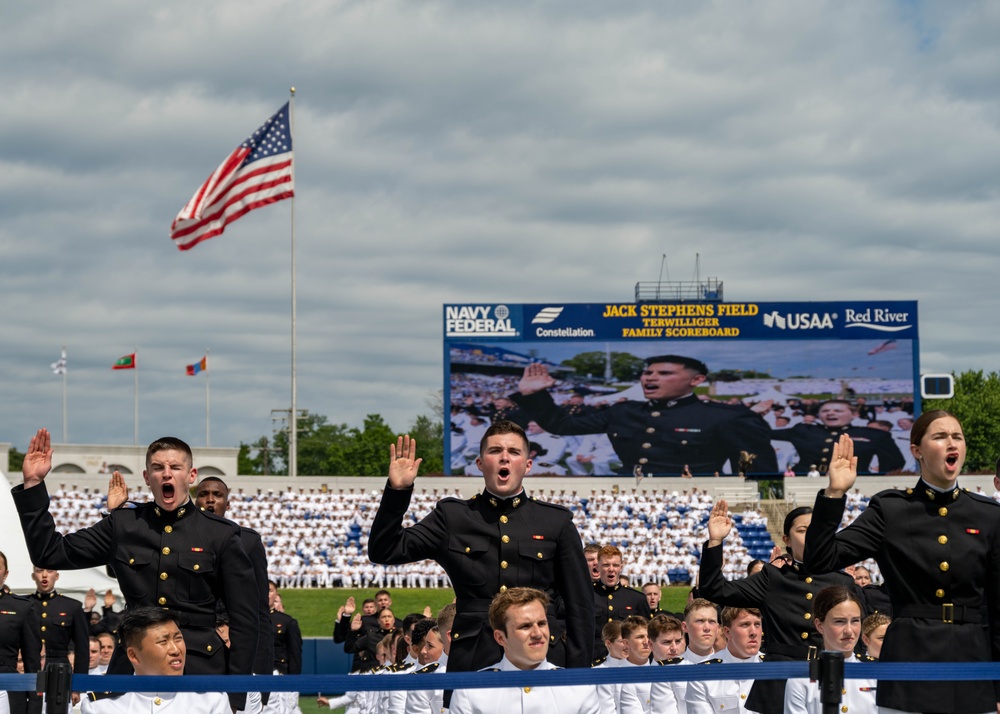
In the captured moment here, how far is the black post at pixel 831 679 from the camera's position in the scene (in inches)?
218

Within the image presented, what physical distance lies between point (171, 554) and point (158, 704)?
0.78 m

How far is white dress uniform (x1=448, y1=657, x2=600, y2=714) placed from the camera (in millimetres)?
6070

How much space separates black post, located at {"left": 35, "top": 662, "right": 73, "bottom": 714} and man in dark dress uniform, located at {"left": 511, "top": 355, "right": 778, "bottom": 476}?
4219 centimetres

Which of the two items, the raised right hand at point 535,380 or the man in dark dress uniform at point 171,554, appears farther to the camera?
the raised right hand at point 535,380

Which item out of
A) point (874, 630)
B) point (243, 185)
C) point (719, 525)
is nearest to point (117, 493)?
point (719, 525)

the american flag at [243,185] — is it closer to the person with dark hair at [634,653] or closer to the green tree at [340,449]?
the person with dark hair at [634,653]

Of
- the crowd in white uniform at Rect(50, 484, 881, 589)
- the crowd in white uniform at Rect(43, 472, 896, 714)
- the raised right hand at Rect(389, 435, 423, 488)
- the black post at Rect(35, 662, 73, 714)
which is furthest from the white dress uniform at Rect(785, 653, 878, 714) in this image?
the crowd in white uniform at Rect(43, 472, 896, 714)

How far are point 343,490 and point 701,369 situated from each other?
14374 millimetres

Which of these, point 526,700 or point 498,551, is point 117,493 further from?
point 526,700

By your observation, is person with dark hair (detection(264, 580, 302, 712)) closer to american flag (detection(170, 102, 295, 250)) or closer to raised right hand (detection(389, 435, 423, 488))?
raised right hand (detection(389, 435, 423, 488))

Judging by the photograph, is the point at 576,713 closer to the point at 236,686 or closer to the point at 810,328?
the point at 236,686

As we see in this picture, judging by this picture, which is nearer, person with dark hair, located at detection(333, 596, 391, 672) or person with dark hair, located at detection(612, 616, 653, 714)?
person with dark hair, located at detection(612, 616, 653, 714)

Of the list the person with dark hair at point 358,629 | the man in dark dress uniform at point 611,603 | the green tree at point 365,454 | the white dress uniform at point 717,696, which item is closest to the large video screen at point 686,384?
the person with dark hair at point 358,629

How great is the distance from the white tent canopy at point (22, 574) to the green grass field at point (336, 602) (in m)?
7.53
